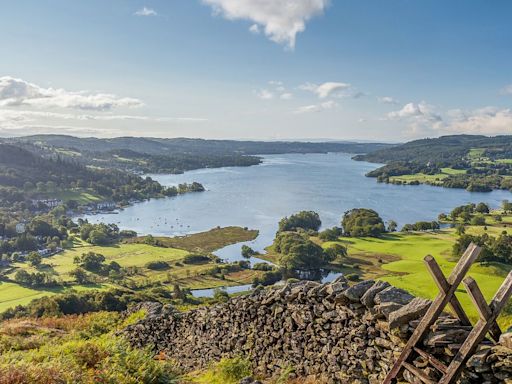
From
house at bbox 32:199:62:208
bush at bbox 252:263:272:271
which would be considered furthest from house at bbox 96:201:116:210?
bush at bbox 252:263:272:271

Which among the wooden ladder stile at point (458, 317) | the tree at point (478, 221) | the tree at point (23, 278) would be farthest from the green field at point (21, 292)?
the tree at point (478, 221)

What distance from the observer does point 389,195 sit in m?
172

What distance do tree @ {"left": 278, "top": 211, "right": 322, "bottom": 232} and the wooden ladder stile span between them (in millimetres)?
102526

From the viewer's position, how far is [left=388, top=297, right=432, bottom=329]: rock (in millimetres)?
6902

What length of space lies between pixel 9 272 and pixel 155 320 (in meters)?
80.6

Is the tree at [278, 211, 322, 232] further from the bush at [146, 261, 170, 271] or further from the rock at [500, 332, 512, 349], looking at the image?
the rock at [500, 332, 512, 349]

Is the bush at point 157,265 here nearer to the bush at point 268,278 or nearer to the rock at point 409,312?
the bush at point 268,278

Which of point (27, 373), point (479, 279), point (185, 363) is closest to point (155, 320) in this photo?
point (185, 363)

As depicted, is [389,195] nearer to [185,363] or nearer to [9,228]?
[9,228]

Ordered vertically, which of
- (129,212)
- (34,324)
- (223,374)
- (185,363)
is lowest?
(129,212)

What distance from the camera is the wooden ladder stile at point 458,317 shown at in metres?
5.68

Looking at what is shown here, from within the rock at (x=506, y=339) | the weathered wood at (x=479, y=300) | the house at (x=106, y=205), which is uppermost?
the weathered wood at (x=479, y=300)

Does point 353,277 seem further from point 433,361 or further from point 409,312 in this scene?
point 433,361

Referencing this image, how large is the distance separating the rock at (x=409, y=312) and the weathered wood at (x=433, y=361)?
0.59m
